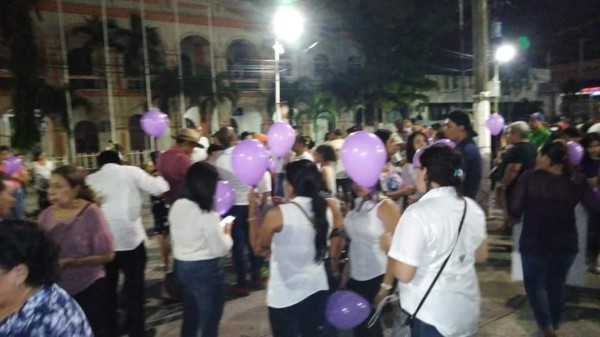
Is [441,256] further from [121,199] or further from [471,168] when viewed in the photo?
[121,199]

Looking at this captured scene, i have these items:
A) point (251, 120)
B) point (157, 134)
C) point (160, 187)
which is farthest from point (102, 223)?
point (251, 120)

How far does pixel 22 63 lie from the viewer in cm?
1725

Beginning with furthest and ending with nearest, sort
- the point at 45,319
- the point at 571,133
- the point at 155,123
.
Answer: the point at 155,123
the point at 571,133
the point at 45,319

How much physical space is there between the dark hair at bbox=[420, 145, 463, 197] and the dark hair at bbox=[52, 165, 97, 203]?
222 centimetres

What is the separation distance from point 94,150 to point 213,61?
6502 millimetres

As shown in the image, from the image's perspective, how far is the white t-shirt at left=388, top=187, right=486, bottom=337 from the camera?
236 centimetres

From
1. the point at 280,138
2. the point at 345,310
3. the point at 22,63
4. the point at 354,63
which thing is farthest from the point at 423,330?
the point at 354,63

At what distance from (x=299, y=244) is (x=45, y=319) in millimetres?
1524

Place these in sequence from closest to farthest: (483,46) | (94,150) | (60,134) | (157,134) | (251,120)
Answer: (157,134) → (483,46) → (60,134) → (94,150) → (251,120)

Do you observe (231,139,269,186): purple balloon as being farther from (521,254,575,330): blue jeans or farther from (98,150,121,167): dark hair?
(521,254,575,330): blue jeans

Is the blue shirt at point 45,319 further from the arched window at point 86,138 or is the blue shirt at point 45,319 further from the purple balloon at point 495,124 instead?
the arched window at point 86,138

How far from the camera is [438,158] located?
252cm

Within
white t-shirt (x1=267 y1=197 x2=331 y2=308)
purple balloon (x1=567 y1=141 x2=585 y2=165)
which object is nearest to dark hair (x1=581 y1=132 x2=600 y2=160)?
purple balloon (x1=567 y1=141 x2=585 y2=165)

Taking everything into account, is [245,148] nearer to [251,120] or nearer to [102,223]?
[102,223]
